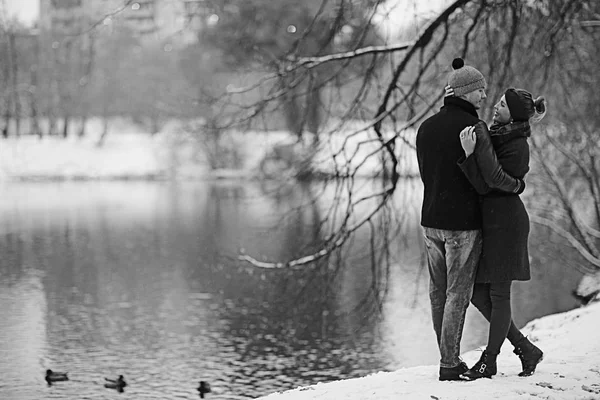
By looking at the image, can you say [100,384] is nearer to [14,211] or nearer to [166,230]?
[166,230]

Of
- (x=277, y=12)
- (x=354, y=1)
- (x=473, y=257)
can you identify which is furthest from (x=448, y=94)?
(x=277, y=12)

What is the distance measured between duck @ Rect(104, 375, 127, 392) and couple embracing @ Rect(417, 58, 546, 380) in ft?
17.5

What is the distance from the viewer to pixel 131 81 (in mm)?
47688

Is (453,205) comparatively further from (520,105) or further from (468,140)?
(520,105)

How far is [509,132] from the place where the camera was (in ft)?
15.3

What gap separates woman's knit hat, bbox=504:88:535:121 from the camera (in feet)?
15.3

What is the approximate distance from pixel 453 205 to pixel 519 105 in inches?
24.2

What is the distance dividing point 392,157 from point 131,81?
4197 centimetres

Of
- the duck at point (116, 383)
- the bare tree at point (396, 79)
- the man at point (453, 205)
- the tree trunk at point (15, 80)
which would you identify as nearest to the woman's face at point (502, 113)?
the man at point (453, 205)

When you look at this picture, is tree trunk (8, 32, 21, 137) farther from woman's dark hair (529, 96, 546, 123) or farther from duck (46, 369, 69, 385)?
woman's dark hair (529, 96, 546, 123)

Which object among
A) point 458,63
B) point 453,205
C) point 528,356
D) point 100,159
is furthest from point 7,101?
point 528,356

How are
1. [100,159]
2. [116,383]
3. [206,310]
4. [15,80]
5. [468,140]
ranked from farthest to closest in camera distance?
[15,80], [100,159], [206,310], [116,383], [468,140]

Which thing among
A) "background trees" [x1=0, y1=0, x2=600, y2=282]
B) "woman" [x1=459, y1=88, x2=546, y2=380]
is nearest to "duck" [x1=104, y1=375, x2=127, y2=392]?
"background trees" [x1=0, y1=0, x2=600, y2=282]

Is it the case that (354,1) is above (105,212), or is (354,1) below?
above
